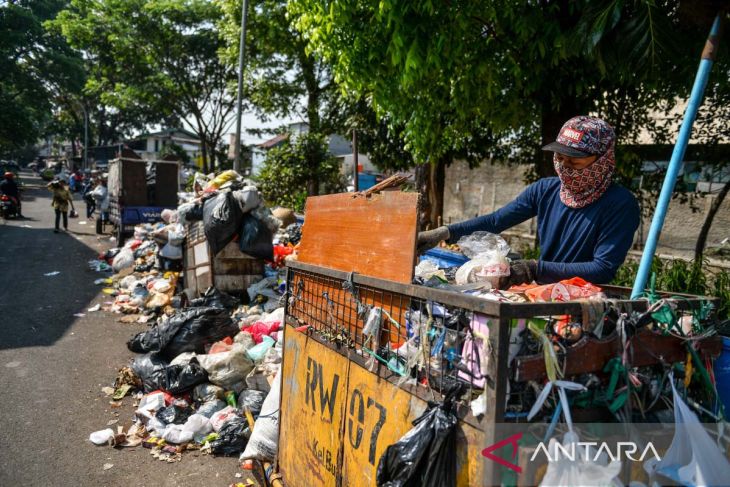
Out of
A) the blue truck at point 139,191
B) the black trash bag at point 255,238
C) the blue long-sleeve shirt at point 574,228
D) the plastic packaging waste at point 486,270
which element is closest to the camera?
the plastic packaging waste at point 486,270

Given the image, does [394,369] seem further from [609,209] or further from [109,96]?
[109,96]

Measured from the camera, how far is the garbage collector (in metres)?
2.26

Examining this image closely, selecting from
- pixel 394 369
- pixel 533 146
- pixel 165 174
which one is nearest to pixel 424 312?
pixel 394 369

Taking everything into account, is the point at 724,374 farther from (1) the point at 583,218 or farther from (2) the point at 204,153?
(2) the point at 204,153

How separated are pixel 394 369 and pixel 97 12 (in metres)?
20.2

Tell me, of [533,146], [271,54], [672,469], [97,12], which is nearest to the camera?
[672,469]

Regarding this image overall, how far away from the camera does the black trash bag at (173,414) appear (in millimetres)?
4020

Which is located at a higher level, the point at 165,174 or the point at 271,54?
the point at 271,54

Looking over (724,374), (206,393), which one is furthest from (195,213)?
(724,374)

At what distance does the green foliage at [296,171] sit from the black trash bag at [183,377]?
9.52 metres

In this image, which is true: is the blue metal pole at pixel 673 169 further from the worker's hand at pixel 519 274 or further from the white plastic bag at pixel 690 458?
the white plastic bag at pixel 690 458

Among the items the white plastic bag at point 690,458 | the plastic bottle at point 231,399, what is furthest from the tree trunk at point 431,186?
the white plastic bag at point 690,458

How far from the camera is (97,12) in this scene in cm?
1742

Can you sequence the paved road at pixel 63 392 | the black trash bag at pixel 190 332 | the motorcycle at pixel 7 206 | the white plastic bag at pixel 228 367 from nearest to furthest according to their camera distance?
the paved road at pixel 63 392, the white plastic bag at pixel 228 367, the black trash bag at pixel 190 332, the motorcycle at pixel 7 206
